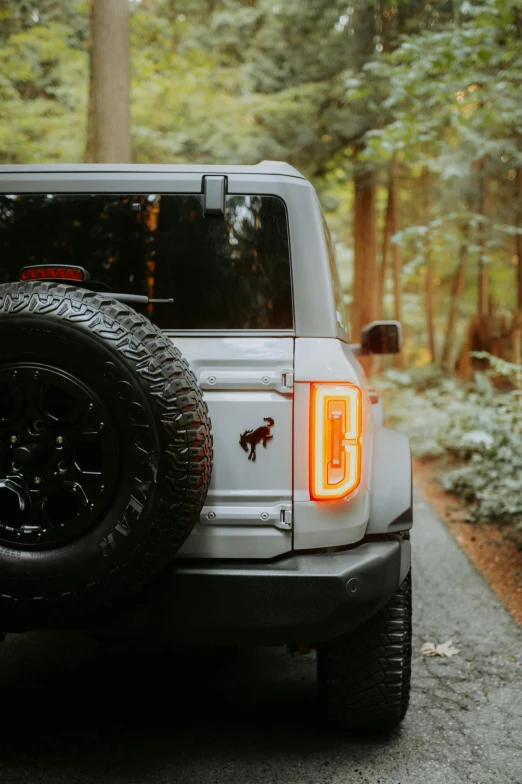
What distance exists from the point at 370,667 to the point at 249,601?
2.25 ft

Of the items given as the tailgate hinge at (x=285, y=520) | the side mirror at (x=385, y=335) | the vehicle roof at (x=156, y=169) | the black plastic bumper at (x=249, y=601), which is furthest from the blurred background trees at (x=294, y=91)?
the black plastic bumper at (x=249, y=601)

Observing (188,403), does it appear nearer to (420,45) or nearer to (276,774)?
(276,774)

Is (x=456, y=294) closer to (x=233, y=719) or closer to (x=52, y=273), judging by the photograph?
(x=233, y=719)

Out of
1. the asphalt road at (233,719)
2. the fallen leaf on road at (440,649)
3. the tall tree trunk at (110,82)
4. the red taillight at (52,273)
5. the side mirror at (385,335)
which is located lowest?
the fallen leaf on road at (440,649)

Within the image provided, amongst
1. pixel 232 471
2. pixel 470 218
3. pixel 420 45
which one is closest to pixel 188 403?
pixel 232 471

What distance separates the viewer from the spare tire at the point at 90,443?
7.11ft

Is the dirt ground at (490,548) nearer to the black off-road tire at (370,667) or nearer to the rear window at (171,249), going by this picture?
the black off-road tire at (370,667)

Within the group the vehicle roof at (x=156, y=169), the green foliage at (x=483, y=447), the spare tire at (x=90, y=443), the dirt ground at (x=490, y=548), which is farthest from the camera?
the green foliage at (x=483, y=447)

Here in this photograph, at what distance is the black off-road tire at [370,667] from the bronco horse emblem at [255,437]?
0.89 meters

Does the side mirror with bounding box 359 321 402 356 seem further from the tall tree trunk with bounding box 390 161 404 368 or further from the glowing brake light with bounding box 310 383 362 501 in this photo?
the tall tree trunk with bounding box 390 161 404 368

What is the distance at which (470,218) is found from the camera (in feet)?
38.0

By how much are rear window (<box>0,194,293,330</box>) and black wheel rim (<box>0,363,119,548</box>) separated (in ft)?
1.85

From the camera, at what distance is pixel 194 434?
7.18 feet

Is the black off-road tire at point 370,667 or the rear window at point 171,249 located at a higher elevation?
the rear window at point 171,249
